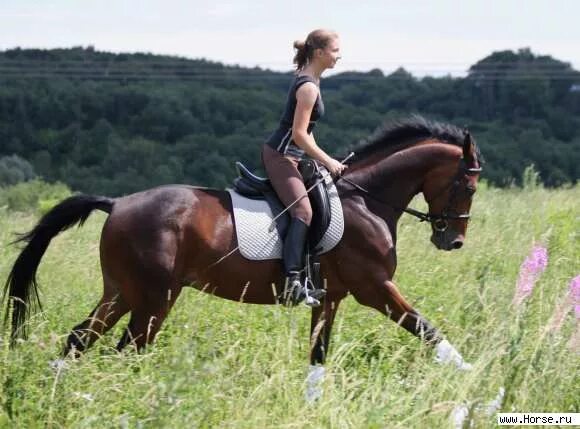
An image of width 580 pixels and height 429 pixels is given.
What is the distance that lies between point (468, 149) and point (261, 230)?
5.05 feet

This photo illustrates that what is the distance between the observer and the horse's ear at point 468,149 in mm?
7137

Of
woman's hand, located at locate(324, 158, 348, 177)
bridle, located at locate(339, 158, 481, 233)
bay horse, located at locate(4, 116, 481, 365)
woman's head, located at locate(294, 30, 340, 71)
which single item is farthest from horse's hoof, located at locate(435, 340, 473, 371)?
woman's head, located at locate(294, 30, 340, 71)

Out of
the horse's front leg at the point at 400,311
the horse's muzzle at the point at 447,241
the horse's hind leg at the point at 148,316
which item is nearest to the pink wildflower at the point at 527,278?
the horse's front leg at the point at 400,311

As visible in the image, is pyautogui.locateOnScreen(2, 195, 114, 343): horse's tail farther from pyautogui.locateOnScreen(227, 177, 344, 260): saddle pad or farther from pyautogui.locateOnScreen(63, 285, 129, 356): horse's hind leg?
pyautogui.locateOnScreen(227, 177, 344, 260): saddle pad

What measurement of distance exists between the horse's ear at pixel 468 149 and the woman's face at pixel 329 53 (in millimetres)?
1051

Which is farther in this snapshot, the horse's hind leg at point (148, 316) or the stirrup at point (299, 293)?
the stirrup at point (299, 293)

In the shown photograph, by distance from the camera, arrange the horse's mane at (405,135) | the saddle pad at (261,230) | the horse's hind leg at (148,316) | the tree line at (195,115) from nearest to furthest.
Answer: the horse's hind leg at (148,316) < the saddle pad at (261,230) < the horse's mane at (405,135) < the tree line at (195,115)

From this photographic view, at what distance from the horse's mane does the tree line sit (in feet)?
123

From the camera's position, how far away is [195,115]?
61312 millimetres

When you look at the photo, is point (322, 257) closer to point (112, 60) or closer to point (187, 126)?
point (187, 126)

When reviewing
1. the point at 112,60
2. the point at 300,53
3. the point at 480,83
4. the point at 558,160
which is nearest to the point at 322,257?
the point at 300,53

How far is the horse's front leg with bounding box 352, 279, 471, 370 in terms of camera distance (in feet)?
20.5

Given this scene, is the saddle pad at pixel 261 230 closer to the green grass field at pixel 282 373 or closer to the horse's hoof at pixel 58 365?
the green grass field at pixel 282 373

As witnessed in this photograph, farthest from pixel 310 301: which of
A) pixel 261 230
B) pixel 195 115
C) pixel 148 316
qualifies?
pixel 195 115
